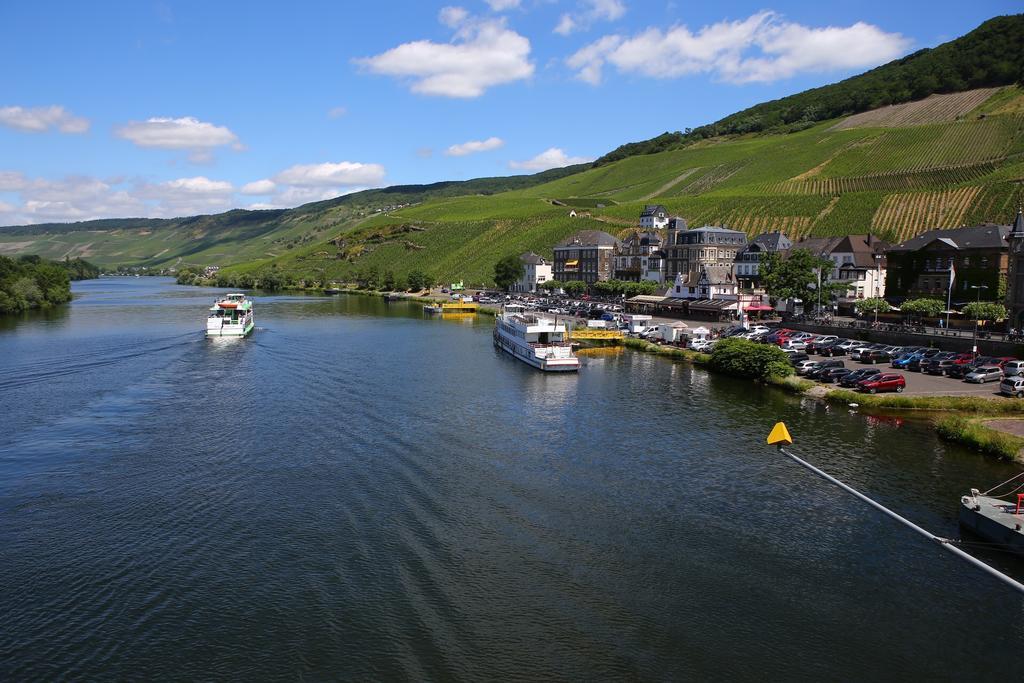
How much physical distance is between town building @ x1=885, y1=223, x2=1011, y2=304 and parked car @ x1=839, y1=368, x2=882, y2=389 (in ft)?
97.0

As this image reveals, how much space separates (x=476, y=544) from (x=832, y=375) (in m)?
34.8

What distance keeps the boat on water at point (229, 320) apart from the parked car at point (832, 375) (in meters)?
60.5

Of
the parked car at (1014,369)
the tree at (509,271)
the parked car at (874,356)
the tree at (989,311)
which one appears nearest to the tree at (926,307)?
the tree at (989,311)

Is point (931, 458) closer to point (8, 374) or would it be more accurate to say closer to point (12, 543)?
point (12, 543)

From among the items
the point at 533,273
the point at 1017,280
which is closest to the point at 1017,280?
the point at 1017,280

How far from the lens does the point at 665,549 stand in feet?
75.4

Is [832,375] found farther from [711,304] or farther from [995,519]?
[711,304]

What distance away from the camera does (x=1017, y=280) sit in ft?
190

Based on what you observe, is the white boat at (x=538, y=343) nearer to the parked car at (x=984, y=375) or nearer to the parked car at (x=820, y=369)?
the parked car at (x=820, y=369)

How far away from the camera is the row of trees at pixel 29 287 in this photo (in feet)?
355

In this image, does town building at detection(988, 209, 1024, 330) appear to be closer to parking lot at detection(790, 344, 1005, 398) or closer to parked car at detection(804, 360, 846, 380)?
parking lot at detection(790, 344, 1005, 398)

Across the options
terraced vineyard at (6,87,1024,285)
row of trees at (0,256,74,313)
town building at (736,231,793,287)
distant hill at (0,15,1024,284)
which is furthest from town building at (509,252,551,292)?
row of trees at (0,256,74,313)

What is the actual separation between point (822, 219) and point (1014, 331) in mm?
76759

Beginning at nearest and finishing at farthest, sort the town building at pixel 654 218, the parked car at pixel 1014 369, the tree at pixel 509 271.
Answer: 1. the parked car at pixel 1014 369
2. the tree at pixel 509 271
3. the town building at pixel 654 218
